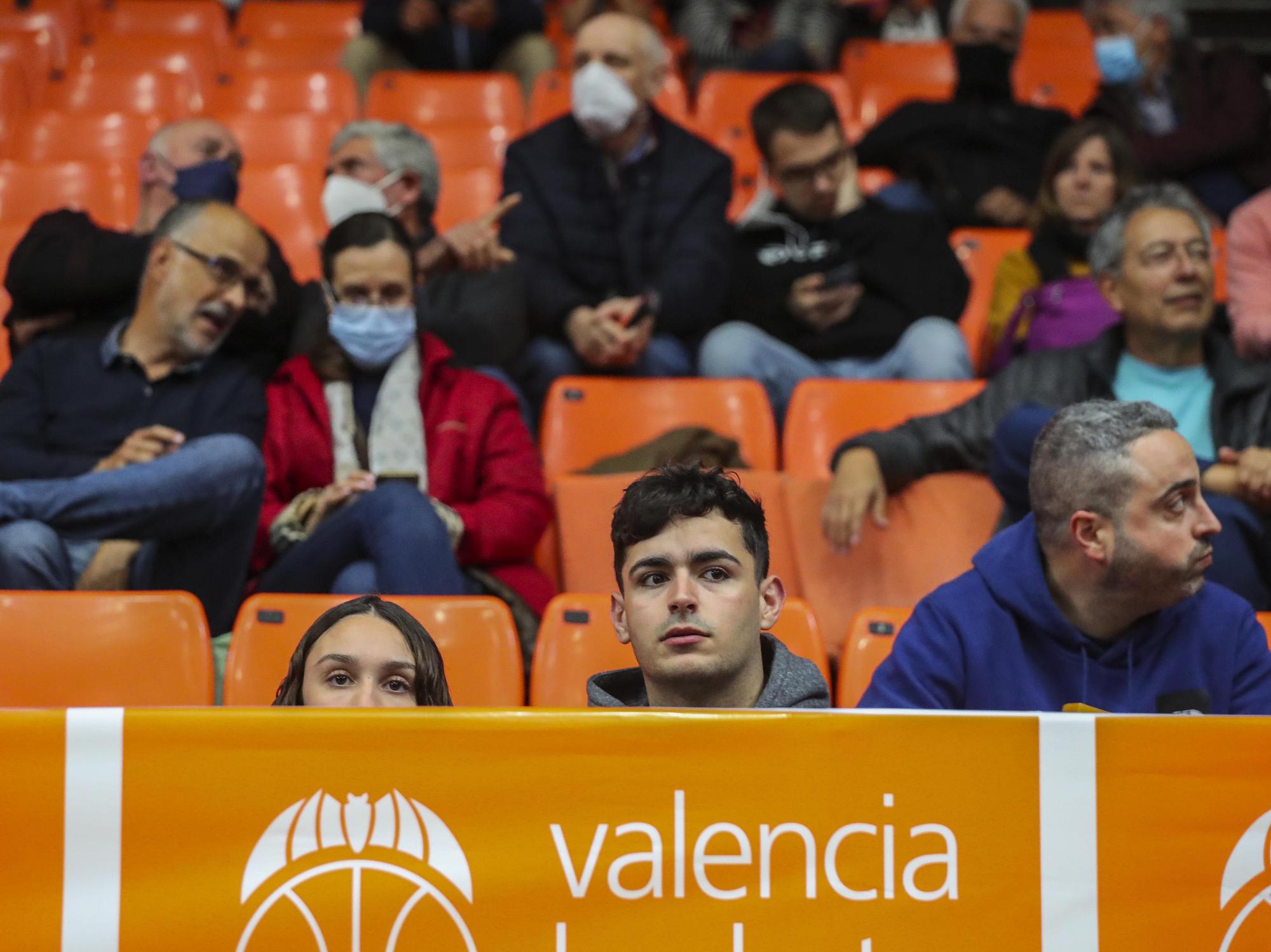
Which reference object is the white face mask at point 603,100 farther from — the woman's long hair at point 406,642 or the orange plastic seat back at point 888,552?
the woman's long hair at point 406,642

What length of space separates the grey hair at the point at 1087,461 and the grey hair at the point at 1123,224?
3.50 ft

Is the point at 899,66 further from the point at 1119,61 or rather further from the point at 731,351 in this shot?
the point at 731,351

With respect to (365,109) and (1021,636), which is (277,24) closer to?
(365,109)

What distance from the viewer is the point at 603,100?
14.2 ft

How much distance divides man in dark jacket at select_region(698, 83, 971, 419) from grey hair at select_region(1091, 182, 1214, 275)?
0.61m

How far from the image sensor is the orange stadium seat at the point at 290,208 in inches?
182

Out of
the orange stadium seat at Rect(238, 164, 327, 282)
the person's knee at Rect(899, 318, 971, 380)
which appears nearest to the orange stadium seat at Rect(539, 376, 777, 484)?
the person's knee at Rect(899, 318, 971, 380)

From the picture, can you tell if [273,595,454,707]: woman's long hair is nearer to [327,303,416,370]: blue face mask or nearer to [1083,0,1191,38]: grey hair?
[327,303,416,370]: blue face mask

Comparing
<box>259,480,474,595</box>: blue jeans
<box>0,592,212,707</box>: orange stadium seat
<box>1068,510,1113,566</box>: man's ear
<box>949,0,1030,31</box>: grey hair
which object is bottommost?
<box>0,592,212,707</box>: orange stadium seat

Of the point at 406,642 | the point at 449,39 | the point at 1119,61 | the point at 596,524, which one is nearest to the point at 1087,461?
the point at 406,642

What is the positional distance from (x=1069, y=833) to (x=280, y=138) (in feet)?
13.5

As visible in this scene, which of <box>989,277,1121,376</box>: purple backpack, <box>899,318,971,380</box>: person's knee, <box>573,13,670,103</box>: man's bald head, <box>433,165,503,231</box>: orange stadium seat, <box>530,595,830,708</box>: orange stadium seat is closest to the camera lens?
<box>530,595,830,708</box>: orange stadium seat

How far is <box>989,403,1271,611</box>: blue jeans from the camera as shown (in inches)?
117

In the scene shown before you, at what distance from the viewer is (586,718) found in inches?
69.5
